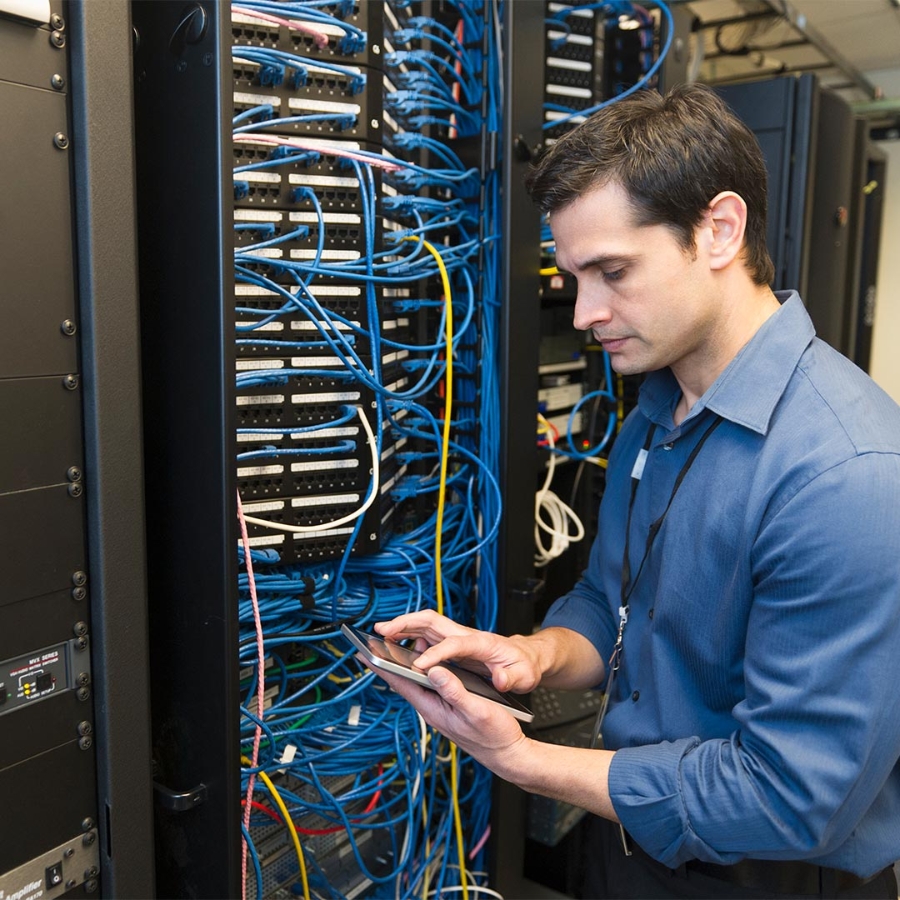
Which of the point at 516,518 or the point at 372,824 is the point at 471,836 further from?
the point at 516,518

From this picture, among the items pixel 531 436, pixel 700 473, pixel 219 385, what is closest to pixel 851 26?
pixel 531 436

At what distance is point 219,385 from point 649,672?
628 millimetres

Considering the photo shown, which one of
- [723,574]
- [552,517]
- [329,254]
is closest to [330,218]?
[329,254]

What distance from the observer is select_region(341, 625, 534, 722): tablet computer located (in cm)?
89

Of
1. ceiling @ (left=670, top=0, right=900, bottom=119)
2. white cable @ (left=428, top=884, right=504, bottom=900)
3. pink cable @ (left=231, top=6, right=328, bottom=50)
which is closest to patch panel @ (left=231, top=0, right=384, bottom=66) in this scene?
pink cable @ (left=231, top=6, right=328, bottom=50)

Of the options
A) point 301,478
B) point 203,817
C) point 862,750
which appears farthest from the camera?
point 301,478

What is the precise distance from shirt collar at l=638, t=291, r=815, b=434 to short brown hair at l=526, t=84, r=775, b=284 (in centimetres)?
7

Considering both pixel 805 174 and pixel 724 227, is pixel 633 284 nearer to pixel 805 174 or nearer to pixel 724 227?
pixel 724 227

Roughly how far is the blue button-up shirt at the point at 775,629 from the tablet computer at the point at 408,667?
142mm

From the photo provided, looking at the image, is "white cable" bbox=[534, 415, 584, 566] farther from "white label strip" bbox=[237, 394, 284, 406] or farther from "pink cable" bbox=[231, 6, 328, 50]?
"pink cable" bbox=[231, 6, 328, 50]

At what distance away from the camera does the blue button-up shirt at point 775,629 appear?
0.84 meters

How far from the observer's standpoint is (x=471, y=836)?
1.61 meters

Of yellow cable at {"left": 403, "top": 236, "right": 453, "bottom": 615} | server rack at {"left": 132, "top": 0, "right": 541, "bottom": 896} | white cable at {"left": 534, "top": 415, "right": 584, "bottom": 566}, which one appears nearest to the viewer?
server rack at {"left": 132, "top": 0, "right": 541, "bottom": 896}

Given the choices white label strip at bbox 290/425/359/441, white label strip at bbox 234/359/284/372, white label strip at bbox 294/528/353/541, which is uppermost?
white label strip at bbox 234/359/284/372
